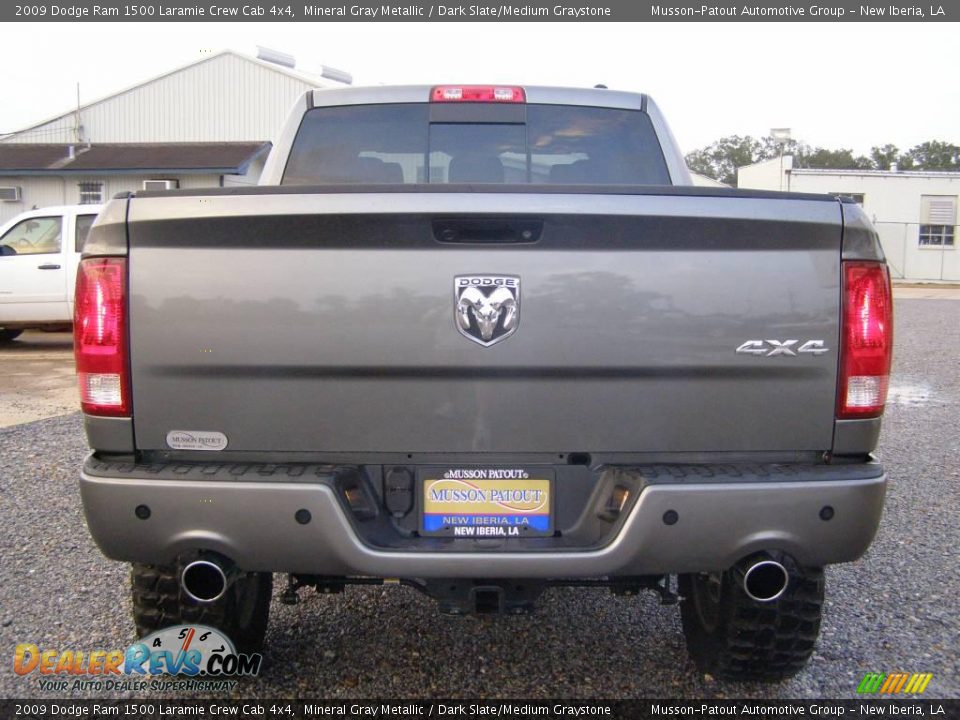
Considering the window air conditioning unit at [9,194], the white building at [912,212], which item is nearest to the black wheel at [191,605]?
the window air conditioning unit at [9,194]

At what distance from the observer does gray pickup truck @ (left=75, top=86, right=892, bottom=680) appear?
2.50 m

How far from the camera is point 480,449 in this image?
2.58m

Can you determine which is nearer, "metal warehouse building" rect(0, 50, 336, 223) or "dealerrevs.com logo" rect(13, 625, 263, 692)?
"dealerrevs.com logo" rect(13, 625, 263, 692)

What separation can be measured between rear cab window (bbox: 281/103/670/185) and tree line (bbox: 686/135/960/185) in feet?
204

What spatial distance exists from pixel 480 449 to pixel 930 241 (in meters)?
40.5

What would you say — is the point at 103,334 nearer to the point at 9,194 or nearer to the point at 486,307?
the point at 486,307

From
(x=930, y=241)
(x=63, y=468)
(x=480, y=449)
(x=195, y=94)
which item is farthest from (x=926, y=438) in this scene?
(x=930, y=241)

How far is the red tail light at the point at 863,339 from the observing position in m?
2.56

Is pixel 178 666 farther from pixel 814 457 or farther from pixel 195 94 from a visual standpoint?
pixel 195 94

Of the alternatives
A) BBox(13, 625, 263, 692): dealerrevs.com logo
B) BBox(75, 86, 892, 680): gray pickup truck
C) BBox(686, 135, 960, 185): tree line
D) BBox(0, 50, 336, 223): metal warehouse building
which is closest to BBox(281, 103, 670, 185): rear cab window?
BBox(75, 86, 892, 680): gray pickup truck

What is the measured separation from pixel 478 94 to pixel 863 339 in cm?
219

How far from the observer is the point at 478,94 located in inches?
161

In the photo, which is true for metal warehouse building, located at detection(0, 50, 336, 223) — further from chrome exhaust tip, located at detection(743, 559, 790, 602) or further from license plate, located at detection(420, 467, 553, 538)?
chrome exhaust tip, located at detection(743, 559, 790, 602)

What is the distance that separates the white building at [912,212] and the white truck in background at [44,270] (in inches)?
1217
